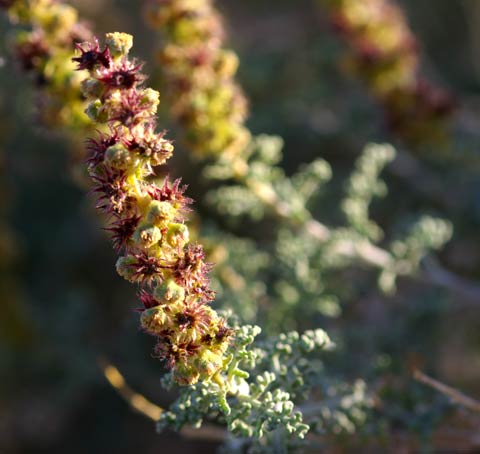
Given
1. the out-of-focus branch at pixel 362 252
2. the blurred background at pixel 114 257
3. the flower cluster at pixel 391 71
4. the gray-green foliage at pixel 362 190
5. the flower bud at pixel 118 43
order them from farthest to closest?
the blurred background at pixel 114 257 → the flower cluster at pixel 391 71 → the gray-green foliage at pixel 362 190 → the out-of-focus branch at pixel 362 252 → the flower bud at pixel 118 43

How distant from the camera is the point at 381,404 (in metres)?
2.45

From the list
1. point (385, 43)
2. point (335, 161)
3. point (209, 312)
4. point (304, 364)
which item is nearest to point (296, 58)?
point (335, 161)

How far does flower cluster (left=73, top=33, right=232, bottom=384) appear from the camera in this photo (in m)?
1.60

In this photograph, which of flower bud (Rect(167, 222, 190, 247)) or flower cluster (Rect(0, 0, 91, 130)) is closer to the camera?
flower bud (Rect(167, 222, 190, 247))

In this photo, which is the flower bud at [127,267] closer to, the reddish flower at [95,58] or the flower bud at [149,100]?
the flower bud at [149,100]

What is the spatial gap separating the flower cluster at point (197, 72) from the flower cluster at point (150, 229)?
907mm

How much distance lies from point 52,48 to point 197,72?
0.52 m

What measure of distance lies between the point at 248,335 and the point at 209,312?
0.13 m

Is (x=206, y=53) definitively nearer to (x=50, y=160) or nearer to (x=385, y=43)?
(x=385, y=43)

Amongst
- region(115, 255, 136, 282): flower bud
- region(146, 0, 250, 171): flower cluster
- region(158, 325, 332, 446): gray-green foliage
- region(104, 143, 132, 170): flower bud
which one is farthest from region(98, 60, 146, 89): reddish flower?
region(146, 0, 250, 171): flower cluster

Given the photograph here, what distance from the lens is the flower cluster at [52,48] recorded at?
2283 mm

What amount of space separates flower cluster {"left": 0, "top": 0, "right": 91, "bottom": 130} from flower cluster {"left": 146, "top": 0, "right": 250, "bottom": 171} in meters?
0.36

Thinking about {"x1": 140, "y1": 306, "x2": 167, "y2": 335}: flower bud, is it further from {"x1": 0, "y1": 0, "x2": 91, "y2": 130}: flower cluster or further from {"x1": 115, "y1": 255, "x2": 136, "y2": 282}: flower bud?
{"x1": 0, "y1": 0, "x2": 91, "y2": 130}: flower cluster

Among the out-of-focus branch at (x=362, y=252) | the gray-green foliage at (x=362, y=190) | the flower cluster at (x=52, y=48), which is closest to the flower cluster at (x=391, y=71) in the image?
the gray-green foliage at (x=362, y=190)
